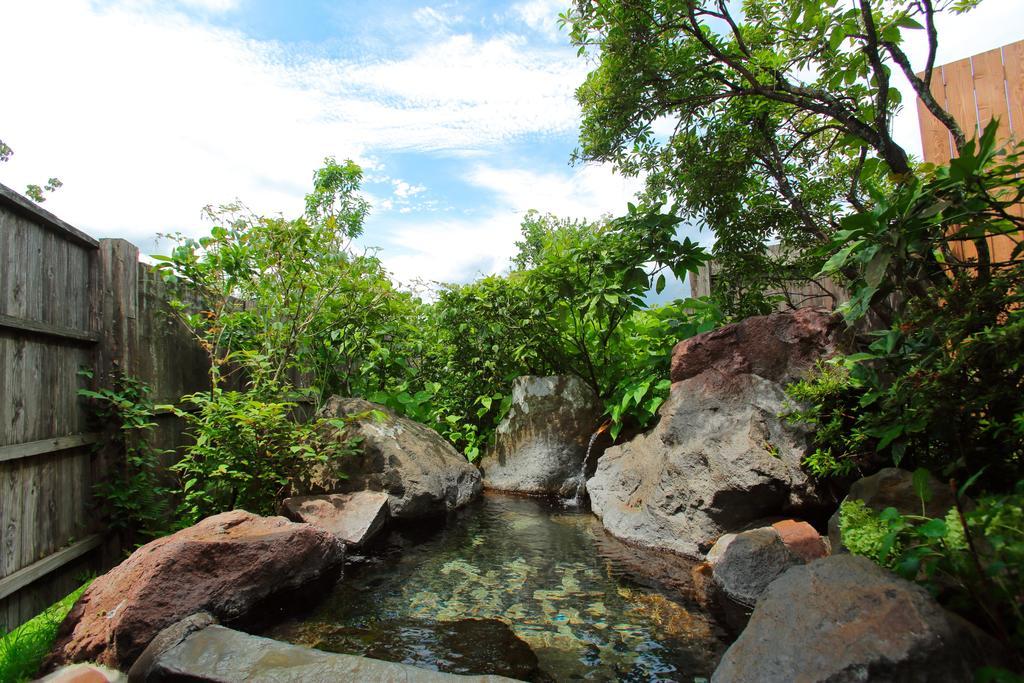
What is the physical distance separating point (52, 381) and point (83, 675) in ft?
6.54

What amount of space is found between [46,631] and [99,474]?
4.30ft

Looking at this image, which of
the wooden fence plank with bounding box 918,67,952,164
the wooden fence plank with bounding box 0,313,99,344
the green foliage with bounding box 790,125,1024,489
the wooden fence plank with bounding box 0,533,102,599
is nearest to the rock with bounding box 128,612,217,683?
the wooden fence plank with bounding box 0,533,102,599

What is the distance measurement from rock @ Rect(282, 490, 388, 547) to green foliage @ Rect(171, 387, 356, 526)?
0.28 meters

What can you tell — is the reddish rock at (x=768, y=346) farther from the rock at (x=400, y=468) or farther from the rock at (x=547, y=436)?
the rock at (x=400, y=468)

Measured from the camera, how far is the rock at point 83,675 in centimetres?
266

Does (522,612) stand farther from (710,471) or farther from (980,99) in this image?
(980,99)

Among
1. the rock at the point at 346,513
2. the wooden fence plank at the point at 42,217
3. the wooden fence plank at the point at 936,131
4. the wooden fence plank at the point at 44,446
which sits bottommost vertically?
the rock at the point at 346,513

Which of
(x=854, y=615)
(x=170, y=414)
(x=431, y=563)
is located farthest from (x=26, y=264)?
(x=854, y=615)

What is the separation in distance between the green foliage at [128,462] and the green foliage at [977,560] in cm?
484

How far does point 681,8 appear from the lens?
15.8 feet

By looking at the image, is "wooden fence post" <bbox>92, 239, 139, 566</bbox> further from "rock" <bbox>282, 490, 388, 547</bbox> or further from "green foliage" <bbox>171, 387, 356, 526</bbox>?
"rock" <bbox>282, 490, 388, 547</bbox>

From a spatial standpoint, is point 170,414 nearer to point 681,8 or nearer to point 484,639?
point 484,639

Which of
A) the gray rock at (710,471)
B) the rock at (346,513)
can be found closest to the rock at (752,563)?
the gray rock at (710,471)

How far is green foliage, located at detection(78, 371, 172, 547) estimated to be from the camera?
415 centimetres
